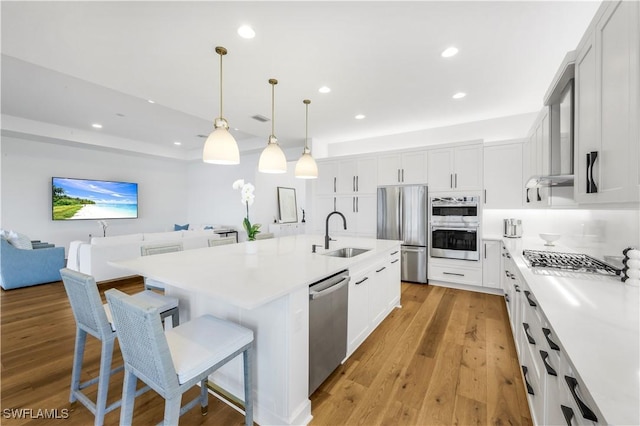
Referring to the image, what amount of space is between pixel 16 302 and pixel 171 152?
16.3 ft

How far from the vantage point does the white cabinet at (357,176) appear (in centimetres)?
495

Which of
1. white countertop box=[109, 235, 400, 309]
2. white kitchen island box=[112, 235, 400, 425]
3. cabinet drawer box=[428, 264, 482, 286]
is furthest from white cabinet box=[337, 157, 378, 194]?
white kitchen island box=[112, 235, 400, 425]

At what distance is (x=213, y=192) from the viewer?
801 cm

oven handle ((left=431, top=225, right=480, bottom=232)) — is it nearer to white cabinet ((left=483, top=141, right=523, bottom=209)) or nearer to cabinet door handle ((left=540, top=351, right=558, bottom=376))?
white cabinet ((left=483, top=141, right=523, bottom=209))

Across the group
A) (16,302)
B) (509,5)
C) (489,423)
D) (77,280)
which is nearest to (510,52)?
(509,5)

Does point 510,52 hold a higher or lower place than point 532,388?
higher

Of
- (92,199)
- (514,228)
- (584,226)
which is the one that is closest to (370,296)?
(584,226)

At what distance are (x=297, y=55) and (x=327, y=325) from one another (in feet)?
7.91

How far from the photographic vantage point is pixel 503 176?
3939 millimetres

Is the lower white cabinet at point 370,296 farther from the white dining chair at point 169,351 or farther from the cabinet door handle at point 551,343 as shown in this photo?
the cabinet door handle at point 551,343

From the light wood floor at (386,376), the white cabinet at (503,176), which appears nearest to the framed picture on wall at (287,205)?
the light wood floor at (386,376)

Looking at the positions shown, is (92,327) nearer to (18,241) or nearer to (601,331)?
(601,331)

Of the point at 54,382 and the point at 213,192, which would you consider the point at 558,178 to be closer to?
the point at 54,382

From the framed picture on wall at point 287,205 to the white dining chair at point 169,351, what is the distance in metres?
6.41
